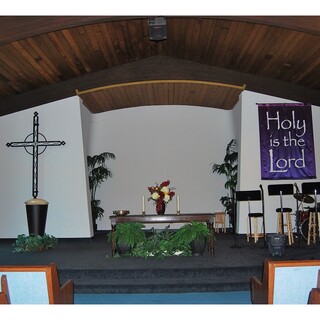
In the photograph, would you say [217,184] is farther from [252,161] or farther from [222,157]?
[252,161]

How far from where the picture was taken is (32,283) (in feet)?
9.34

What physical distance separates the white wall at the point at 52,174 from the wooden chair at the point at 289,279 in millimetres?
6374

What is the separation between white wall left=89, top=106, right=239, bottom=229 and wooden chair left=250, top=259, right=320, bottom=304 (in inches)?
304

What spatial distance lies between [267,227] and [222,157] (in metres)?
2.48

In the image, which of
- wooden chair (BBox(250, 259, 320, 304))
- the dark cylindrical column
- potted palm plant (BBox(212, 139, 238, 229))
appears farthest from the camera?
potted palm plant (BBox(212, 139, 238, 229))

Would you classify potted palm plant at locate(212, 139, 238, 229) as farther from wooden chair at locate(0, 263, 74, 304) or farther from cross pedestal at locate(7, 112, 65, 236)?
wooden chair at locate(0, 263, 74, 304)

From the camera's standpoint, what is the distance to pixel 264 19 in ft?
16.6

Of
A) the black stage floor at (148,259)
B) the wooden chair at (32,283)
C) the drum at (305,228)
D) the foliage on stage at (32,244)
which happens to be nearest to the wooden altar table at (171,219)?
the black stage floor at (148,259)

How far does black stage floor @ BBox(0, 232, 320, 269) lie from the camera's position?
579cm

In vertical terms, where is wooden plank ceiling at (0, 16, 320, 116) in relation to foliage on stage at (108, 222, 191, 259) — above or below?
above

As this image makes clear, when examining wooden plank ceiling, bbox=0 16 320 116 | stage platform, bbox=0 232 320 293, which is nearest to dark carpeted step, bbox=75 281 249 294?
stage platform, bbox=0 232 320 293

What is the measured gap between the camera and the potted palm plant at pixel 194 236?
20.8 ft

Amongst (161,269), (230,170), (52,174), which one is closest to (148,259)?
(161,269)
